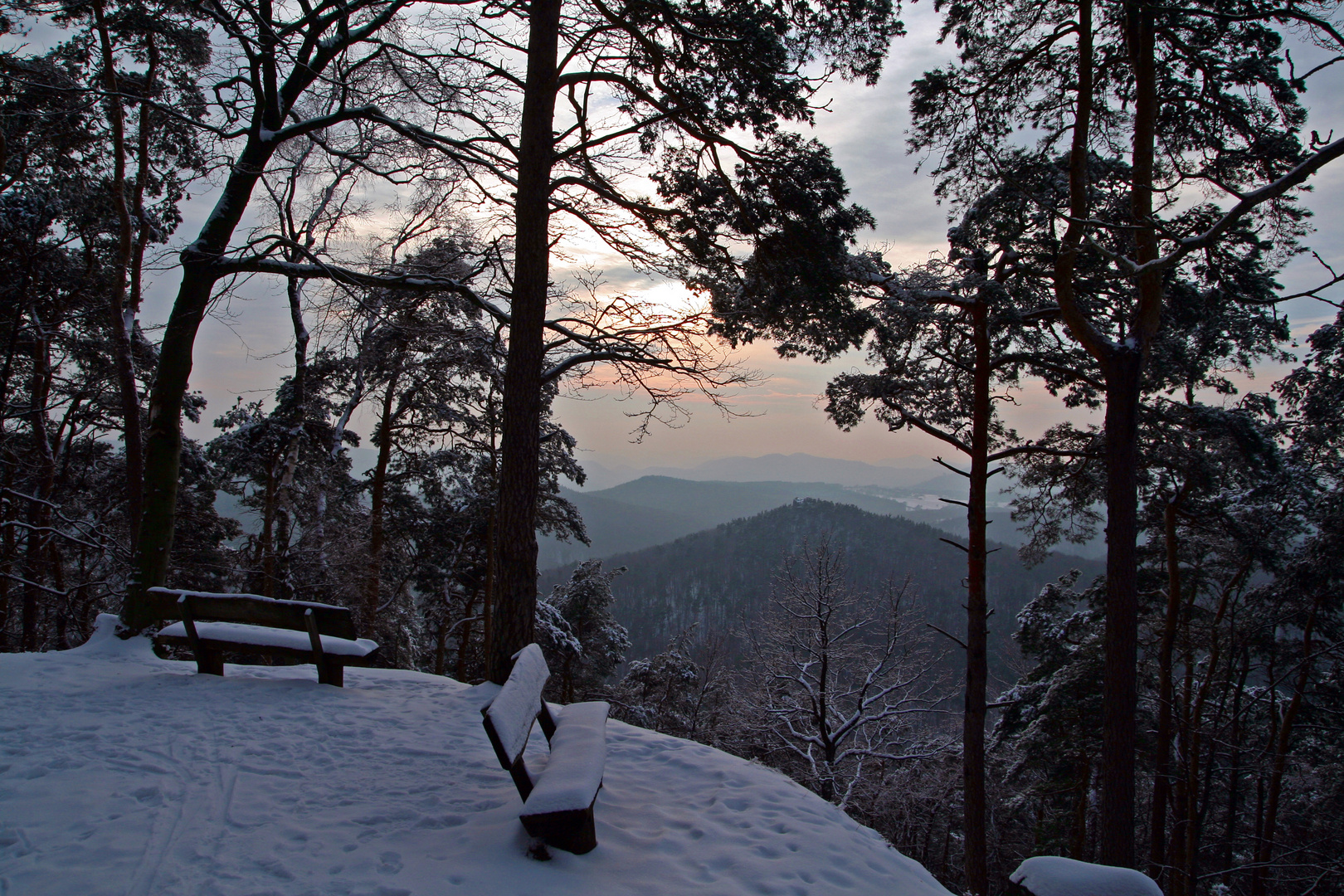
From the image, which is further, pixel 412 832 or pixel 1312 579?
pixel 1312 579

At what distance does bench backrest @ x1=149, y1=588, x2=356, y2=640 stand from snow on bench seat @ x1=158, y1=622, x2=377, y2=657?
60 mm

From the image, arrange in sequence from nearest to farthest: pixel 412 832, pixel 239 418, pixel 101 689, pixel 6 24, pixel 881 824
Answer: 1. pixel 412 832
2. pixel 101 689
3. pixel 6 24
4. pixel 239 418
5. pixel 881 824

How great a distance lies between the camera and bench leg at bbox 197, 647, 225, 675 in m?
5.48

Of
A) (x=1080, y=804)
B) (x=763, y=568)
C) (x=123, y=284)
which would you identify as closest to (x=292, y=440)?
(x=123, y=284)

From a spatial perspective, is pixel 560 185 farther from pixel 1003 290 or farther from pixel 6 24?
pixel 6 24

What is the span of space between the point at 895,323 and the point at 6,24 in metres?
11.4

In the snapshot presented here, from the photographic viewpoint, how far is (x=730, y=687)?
75.5ft

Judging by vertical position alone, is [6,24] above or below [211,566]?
above

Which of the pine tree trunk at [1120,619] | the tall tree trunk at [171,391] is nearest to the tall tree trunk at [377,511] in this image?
the tall tree trunk at [171,391]

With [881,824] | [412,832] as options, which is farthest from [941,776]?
[412,832]

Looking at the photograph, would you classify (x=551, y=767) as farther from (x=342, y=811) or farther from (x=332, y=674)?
(x=332, y=674)

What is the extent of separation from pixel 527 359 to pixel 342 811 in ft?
11.1

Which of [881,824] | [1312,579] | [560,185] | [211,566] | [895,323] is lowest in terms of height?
[881,824]

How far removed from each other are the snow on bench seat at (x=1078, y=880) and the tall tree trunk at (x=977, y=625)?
6201 millimetres
